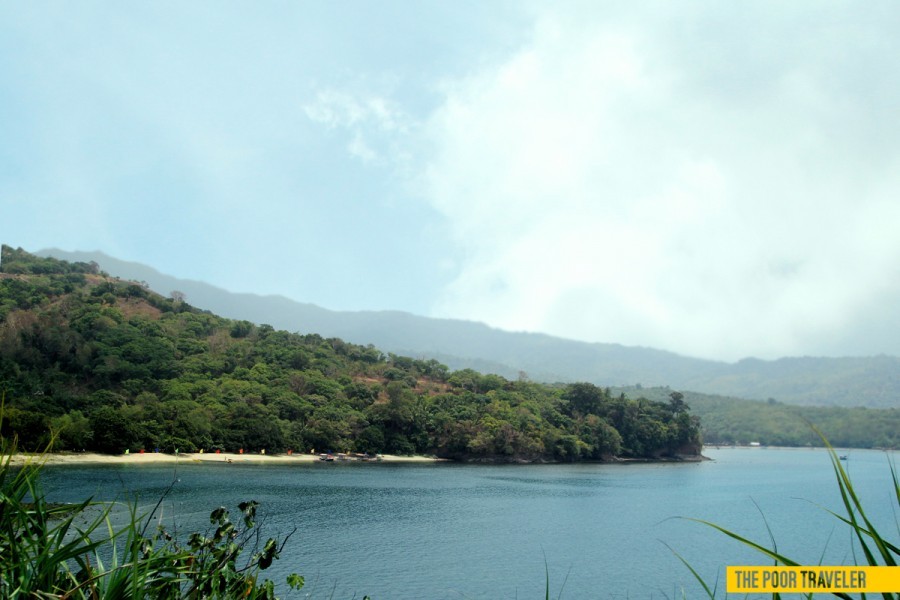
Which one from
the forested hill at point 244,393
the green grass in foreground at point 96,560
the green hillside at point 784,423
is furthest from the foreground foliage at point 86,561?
the green hillside at point 784,423

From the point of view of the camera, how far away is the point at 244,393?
6794cm

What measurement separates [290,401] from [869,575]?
229 ft

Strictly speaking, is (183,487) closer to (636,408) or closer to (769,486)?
(769,486)

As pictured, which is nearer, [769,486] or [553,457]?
[769,486]

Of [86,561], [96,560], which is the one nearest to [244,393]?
[86,561]

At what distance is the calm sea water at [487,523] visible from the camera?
2136 centimetres

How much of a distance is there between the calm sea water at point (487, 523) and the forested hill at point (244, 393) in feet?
23.9

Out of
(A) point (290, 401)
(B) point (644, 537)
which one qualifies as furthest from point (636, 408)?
(B) point (644, 537)

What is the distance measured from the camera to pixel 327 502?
3631 centimetres

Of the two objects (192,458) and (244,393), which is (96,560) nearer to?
(192,458)

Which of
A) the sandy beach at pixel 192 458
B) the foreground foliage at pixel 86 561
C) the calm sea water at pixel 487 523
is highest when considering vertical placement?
the foreground foliage at pixel 86 561

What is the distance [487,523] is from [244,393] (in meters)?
42.4

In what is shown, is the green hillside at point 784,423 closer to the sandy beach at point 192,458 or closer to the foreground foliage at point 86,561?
the sandy beach at point 192,458

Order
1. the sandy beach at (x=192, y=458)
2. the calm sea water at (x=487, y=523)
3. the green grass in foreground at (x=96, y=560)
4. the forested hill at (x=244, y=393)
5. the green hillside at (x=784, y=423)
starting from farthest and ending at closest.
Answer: the green hillside at (x=784, y=423) < the forested hill at (x=244, y=393) < the sandy beach at (x=192, y=458) < the calm sea water at (x=487, y=523) < the green grass in foreground at (x=96, y=560)
